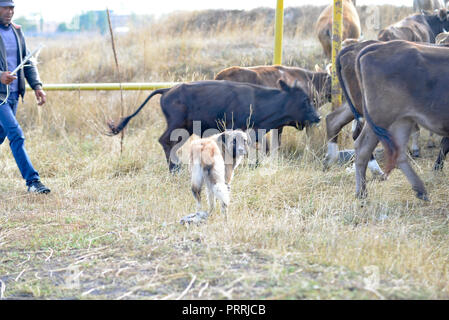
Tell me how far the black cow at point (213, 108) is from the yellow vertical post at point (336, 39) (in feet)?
2.60

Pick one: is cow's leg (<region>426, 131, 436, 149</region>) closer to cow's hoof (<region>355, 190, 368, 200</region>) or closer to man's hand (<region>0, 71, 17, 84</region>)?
cow's hoof (<region>355, 190, 368, 200</region>)

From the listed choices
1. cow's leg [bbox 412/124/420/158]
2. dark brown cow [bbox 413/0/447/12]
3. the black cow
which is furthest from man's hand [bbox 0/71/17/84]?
dark brown cow [bbox 413/0/447/12]

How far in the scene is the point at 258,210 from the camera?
6648 mm

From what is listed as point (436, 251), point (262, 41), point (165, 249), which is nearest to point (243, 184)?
point (165, 249)

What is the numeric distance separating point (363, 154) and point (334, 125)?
1695mm

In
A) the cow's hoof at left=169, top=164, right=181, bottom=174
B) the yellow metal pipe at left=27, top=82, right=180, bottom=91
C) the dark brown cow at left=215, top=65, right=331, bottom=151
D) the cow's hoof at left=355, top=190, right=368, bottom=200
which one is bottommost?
the cow's hoof at left=169, top=164, right=181, bottom=174

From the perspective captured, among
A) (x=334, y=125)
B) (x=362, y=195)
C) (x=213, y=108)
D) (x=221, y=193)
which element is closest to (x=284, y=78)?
(x=334, y=125)

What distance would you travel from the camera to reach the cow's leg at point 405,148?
260 inches

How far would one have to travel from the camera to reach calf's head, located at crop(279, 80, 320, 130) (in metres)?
9.08

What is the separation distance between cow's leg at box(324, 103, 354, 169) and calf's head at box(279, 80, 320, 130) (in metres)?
0.35

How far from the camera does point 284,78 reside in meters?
9.81

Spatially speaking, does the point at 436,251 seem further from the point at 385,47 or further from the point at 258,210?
the point at 385,47

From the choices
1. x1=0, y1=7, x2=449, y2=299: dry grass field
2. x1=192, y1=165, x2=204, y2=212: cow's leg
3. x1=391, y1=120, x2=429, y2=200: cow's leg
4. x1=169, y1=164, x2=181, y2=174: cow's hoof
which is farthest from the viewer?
x1=169, y1=164, x2=181, y2=174: cow's hoof
